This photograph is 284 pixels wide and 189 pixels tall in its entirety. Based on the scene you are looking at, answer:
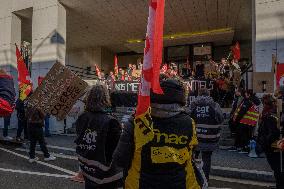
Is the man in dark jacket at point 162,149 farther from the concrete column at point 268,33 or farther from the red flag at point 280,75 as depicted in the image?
the concrete column at point 268,33

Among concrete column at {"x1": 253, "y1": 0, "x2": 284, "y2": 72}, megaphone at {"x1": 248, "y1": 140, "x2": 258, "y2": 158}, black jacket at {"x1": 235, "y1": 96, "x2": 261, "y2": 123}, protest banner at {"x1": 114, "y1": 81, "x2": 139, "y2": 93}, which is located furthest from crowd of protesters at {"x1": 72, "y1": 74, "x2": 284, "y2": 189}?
protest banner at {"x1": 114, "y1": 81, "x2": 139, "y2": 93}

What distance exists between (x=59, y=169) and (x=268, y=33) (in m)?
6.98

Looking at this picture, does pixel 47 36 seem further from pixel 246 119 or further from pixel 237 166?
pixel 237 166

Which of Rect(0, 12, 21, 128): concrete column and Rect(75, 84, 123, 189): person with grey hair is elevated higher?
Rect(0, 12, 21, 128): concrete column

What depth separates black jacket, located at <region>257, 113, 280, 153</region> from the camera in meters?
4.82

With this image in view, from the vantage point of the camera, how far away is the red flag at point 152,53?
1976 millimetres

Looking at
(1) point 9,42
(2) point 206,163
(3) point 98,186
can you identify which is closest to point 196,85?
(2) point 206,163

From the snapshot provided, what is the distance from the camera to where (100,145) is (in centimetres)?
300

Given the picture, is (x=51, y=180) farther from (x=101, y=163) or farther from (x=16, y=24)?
(x=16, y=24)

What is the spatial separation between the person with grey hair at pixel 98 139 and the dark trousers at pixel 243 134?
6.08 m

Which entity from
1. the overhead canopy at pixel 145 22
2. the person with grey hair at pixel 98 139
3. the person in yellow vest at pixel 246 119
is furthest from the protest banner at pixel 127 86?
the person with grey hair at pixel 98 139

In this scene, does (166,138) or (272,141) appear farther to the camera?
(272,141)

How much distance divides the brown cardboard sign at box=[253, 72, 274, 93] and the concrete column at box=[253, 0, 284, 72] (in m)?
2.27

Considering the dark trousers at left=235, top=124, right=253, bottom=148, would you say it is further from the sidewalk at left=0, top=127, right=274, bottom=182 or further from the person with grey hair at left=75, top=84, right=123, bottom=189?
the person with grey hair at left=75, top=84, right=123, bottom=189
